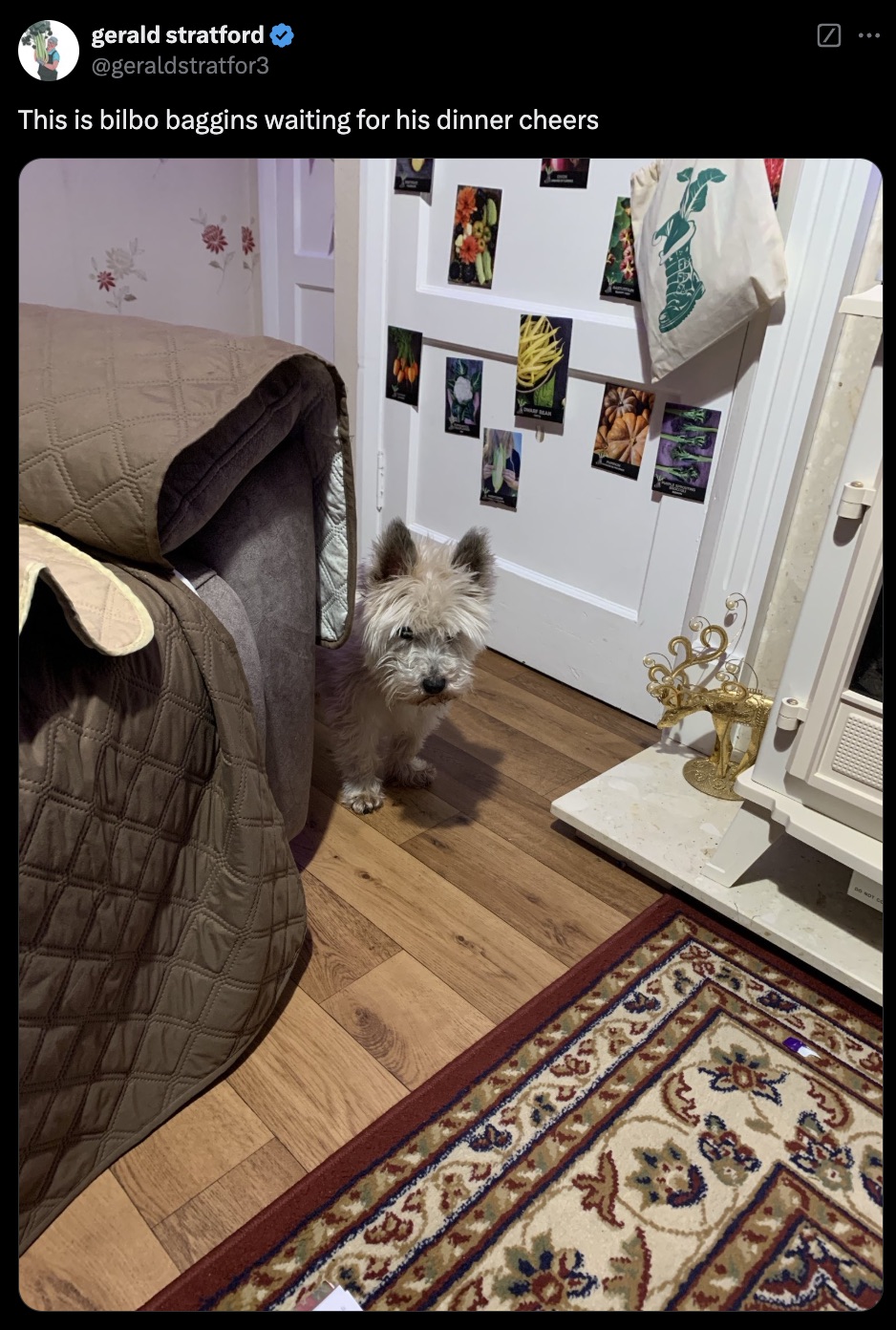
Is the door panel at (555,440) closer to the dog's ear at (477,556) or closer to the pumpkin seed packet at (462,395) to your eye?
the pumpkin seed packet at (462,395)

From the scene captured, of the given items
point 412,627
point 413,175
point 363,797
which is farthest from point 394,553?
point 413,175

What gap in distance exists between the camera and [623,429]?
1.87 m

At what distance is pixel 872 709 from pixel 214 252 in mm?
2925

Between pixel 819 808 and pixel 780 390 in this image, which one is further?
pixel 780 390

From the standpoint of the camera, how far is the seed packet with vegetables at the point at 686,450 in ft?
5.71

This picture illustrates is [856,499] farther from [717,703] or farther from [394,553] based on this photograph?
[394,553]

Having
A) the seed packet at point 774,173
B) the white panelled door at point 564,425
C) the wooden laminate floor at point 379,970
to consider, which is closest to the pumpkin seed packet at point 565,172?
the white panelled door at point 564,425

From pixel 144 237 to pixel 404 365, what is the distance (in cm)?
132

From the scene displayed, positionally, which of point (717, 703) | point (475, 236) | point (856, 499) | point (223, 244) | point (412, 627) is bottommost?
point (717, 703)

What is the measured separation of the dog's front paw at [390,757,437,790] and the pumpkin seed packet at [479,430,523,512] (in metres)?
0.79

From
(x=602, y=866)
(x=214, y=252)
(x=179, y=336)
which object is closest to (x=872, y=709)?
(x=602, y=866)
